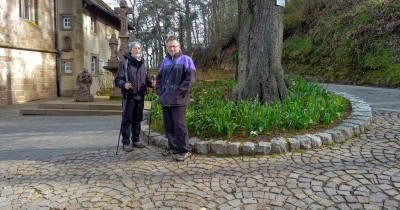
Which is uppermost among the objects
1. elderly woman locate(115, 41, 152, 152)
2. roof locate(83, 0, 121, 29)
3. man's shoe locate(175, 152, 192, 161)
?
roof locate(83, 0, 121, 29)

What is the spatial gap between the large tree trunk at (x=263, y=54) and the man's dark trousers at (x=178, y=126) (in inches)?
86.6

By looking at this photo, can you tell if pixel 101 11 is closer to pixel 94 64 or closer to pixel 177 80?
pixel 94 64

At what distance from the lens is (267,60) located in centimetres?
669

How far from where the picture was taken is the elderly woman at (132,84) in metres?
5.25

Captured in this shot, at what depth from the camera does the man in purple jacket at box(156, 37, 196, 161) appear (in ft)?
15.4

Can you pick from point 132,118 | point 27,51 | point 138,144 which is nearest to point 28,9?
point 27,51

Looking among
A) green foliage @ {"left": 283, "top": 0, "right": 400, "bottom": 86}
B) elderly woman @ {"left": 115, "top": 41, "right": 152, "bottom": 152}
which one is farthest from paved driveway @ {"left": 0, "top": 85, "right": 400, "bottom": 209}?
green foliage @ {"left": 283, "top": 0, "right": 400, "bottom": 86}

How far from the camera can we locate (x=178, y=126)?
479 cm

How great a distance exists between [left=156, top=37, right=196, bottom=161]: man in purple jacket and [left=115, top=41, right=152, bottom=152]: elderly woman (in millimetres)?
554

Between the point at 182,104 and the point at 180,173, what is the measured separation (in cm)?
102

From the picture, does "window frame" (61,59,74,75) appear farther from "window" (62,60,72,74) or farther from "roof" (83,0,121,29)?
"roof" (83,0,121,29)

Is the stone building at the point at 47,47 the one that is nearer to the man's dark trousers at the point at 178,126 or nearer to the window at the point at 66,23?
the window at the point at 66,23

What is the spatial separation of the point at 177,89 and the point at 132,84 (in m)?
0.92

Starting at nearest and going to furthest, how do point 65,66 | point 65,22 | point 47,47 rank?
1. point 47,47
2. point 65,22
3. point 65,66
